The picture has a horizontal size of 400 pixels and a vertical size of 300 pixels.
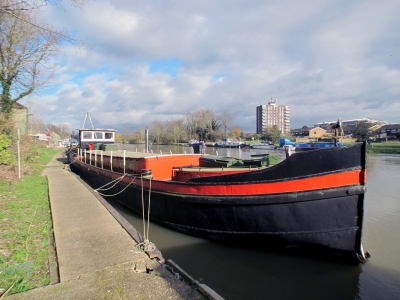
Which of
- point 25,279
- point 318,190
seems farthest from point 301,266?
point 25,279

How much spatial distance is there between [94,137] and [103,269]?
17740 mm

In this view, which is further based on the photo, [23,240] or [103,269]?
[23,240]

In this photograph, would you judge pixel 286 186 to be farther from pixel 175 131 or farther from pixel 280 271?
pixel 175 131

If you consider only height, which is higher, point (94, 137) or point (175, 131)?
point (175, 131)

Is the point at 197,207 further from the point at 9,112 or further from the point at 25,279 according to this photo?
the point at 9,112

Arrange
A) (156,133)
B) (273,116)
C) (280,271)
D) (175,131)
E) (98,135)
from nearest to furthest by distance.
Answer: (280,271)
(98,135)
(175,131)
(156,133)
(273,116)

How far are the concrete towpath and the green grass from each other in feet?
0.63

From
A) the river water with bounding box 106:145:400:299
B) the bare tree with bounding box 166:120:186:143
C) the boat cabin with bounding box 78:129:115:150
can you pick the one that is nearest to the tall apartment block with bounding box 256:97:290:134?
the bare tree with bounding box 166:120:186:143

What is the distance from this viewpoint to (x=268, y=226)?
526 cm

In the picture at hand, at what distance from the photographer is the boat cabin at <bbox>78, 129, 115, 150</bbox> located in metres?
19.6

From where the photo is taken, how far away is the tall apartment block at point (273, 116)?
165 meters

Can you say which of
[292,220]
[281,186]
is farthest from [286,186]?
[292,220]

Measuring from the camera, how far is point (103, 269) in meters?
3.80

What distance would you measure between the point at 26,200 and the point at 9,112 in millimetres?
10344
